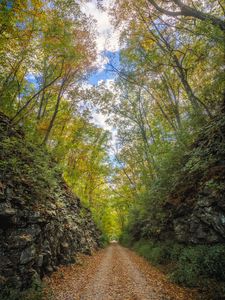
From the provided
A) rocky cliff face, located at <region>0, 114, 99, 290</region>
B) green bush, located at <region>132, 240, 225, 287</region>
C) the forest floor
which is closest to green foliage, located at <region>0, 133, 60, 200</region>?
rocky cliff face, located at <region>0, 114, 99, 290</region>

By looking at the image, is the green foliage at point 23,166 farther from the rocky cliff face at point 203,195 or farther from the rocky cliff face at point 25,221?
the rocky cliff face at point 203,195

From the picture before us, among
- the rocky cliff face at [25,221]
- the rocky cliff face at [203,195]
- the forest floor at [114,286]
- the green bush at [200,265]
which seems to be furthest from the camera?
the rocky cliff face at [203,195]

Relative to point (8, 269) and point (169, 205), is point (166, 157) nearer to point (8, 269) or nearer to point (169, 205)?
point (169, 205)

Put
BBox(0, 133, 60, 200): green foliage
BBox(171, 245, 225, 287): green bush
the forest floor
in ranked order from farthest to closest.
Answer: BBox(0, 133, 60, 200): green foliage < the forest floor < BBox(171, 245, 225, 287): green bush

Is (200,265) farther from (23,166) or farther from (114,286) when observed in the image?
(23,166)

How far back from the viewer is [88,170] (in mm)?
24766

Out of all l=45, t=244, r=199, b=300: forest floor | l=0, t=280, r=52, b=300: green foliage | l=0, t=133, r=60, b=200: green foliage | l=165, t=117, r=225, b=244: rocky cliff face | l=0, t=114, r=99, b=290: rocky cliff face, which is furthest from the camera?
l=0, t=133, r=60, b=200: green foliage

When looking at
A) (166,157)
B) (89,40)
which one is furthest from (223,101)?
(89,40)

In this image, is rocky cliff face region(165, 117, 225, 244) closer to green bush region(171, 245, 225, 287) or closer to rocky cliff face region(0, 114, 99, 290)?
green bush region(171, 245, 225, 287)

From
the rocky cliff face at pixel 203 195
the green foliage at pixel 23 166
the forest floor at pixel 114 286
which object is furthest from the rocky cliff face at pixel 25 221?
the rocky cliff face at pixel 203 195

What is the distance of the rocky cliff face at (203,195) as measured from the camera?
691 centimetres

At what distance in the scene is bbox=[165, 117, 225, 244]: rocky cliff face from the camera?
272 inches

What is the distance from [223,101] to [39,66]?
10660mm

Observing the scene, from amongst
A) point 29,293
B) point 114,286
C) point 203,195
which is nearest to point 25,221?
point 29,293
